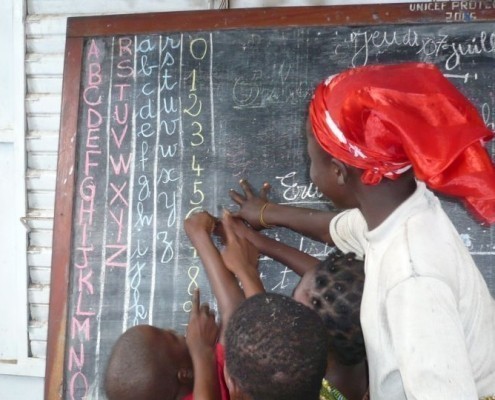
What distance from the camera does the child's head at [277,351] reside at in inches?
47.3

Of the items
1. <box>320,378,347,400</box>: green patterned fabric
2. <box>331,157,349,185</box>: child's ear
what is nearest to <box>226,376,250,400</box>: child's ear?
<box>320,378,347,400</box>: green patterned fabric

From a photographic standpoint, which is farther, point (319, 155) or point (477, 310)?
point (319, 155)

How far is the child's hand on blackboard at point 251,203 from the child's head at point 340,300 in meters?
0.40

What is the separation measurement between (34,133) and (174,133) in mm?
770

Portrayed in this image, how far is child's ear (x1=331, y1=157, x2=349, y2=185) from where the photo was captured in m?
1.29

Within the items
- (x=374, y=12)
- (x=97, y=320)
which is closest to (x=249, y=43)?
(x=374, y=12)

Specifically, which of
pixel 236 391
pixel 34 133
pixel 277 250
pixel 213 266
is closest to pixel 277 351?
pixel 236 391

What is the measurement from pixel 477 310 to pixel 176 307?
3.48 feet

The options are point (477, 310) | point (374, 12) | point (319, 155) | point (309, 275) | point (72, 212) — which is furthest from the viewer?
point (72, 212)

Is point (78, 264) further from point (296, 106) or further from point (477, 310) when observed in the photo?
point (477, 310)

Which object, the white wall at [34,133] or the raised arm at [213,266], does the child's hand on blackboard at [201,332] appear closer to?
the raised arm at [213,266]

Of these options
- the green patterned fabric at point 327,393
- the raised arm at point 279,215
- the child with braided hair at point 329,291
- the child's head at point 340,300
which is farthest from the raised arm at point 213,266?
the green patterned fabric at point 327,393

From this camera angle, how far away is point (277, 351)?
1.20 m

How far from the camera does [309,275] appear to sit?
1596mm
